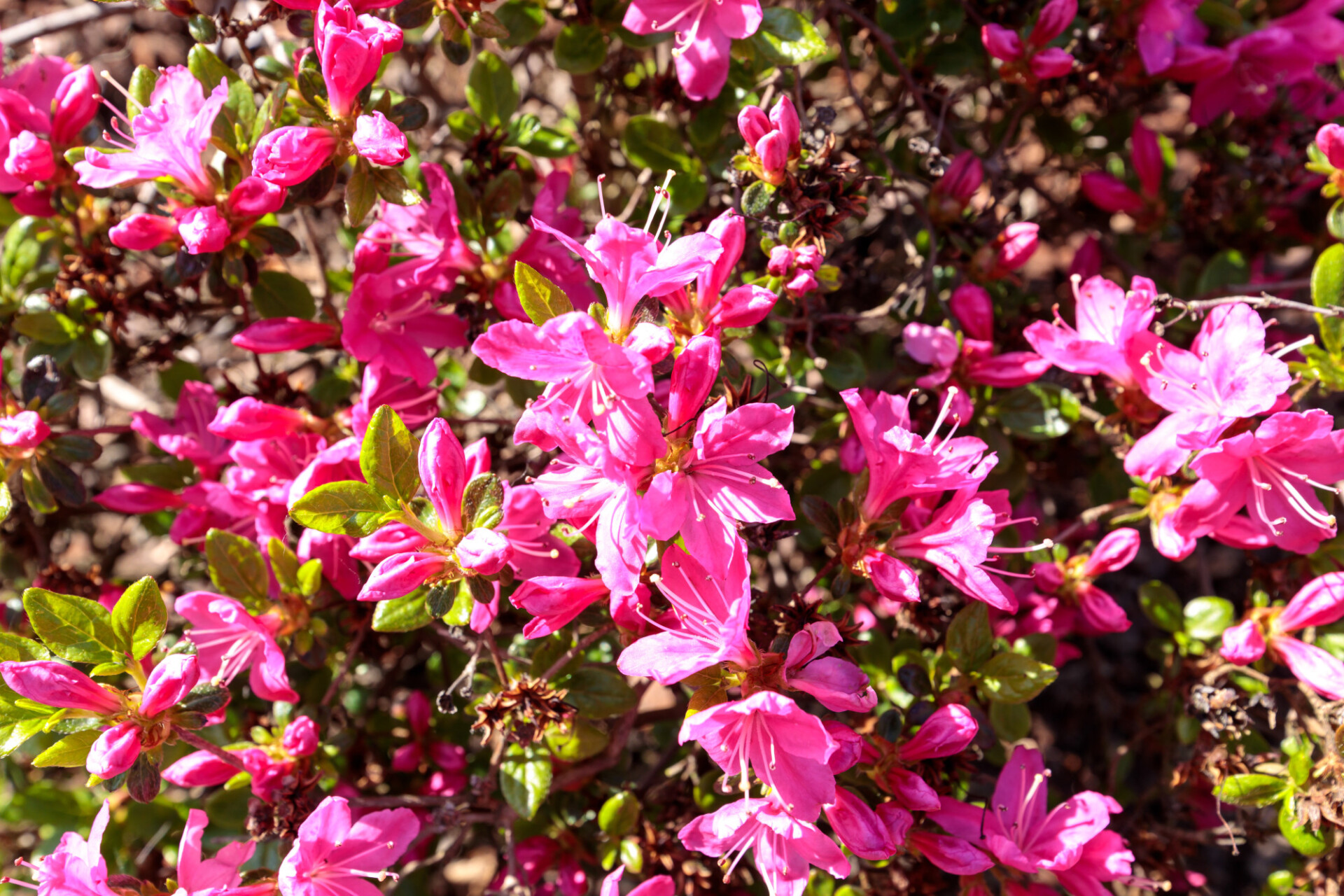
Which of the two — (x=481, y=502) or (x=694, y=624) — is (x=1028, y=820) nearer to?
(x=694, y=624)

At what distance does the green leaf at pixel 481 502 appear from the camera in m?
1.67

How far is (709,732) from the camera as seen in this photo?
4.83 feet

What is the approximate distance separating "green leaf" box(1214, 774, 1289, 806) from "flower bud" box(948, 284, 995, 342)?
3.52 feet

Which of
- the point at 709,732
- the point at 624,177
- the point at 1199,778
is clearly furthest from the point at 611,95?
the point at 1199,778

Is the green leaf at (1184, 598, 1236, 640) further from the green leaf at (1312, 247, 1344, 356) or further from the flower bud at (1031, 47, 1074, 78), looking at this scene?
the flower bud at (1031, 47, 1074, 78)

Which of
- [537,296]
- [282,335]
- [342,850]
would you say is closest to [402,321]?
[282,335]

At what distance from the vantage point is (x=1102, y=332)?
2.01m

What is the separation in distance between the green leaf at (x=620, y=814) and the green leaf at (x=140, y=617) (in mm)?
966

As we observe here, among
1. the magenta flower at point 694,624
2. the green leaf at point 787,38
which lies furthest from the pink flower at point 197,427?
the green leaf at point 787,38

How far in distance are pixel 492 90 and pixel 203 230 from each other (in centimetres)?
81

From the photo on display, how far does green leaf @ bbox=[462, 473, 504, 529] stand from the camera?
65.6 inches

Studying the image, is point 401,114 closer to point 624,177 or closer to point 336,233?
point 624,177

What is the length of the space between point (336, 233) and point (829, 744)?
2.80 m

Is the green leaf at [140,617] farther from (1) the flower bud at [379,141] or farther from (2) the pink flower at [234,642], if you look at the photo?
(1) the flower bud at [379,141]
